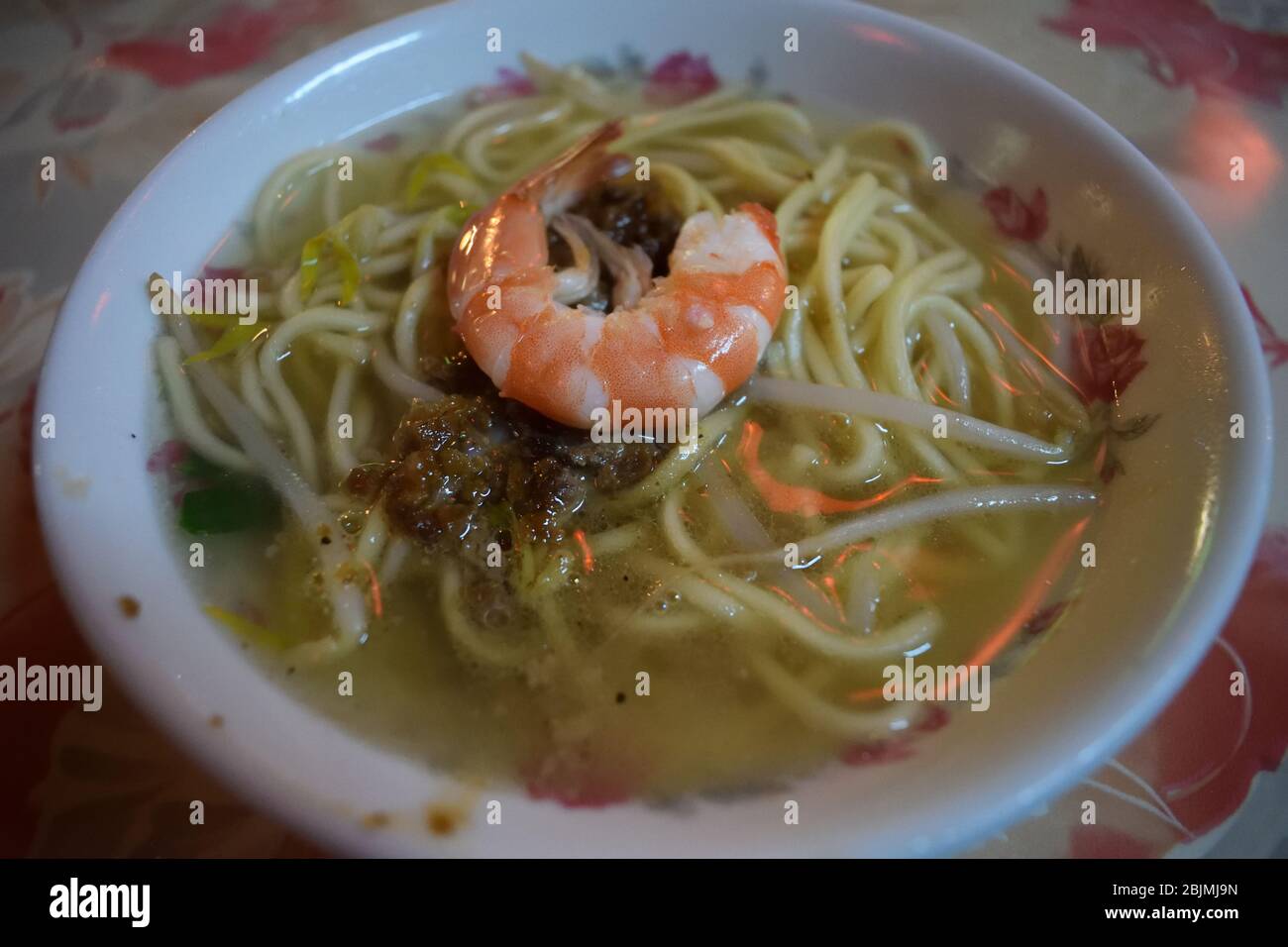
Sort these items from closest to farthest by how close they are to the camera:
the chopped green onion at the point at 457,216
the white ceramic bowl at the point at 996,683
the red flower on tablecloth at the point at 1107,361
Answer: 1. the white ceramic bowl at the point at 996,683
2. the red flower on tablecloth at the point at 1107,361
3. the chopped green onion at the point at 457,216

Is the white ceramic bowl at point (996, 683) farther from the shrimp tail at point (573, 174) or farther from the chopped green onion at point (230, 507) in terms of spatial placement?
the shrimp tail at point (573, 174)

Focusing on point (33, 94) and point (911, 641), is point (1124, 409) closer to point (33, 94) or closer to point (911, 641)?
point (911, 641)

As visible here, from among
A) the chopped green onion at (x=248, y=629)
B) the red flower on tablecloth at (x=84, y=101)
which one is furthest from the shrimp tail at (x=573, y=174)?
the red flower on tablecloth at (x=84, y=101)

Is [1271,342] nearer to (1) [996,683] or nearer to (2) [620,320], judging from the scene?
(1) [996,683]

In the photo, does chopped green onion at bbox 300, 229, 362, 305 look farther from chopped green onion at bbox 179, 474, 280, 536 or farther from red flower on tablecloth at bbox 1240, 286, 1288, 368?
red flower on tablecloth at bbox 1240, 286, 1288, 368

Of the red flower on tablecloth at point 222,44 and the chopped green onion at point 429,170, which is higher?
the red flower on tablecloth at point 222,44

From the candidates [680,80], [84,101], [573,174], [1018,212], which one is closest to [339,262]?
[573,174]
